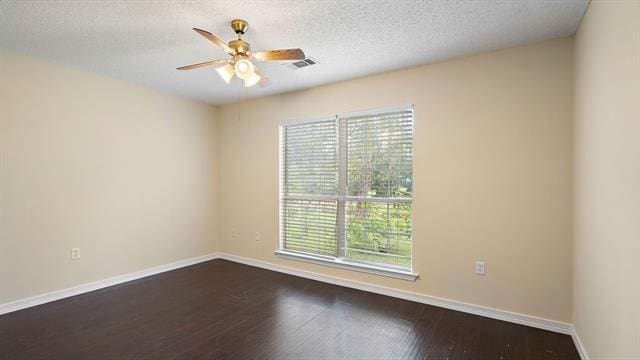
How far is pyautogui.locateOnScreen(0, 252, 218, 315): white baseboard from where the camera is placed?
10.0 feet

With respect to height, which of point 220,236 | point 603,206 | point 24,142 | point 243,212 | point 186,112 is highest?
point 186,112

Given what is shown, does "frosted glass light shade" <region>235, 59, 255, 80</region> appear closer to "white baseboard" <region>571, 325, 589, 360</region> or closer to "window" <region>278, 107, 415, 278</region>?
"window" <region>278, 107, 415, 278</region>

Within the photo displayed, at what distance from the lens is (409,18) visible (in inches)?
93.4

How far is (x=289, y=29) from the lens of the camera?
255 centimetres

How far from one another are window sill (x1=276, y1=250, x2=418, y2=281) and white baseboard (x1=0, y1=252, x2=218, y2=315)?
60.3 inches

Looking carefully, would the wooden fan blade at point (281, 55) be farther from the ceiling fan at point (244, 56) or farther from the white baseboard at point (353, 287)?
the white baseboard at point (353, 287)

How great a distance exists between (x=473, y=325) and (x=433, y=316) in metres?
0.35

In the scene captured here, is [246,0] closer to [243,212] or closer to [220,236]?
[243,212]

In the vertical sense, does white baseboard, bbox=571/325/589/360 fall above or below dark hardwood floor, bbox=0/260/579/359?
above

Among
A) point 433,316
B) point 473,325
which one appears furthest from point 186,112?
point 473,325

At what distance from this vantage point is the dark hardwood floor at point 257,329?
2381 mm

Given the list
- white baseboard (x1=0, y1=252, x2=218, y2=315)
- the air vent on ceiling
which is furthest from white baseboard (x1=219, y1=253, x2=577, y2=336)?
the air vent on ceiling

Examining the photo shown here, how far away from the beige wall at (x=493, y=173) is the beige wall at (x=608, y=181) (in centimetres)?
17

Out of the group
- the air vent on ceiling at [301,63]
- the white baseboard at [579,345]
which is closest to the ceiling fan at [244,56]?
the air vent on ceiling at [301,63]
